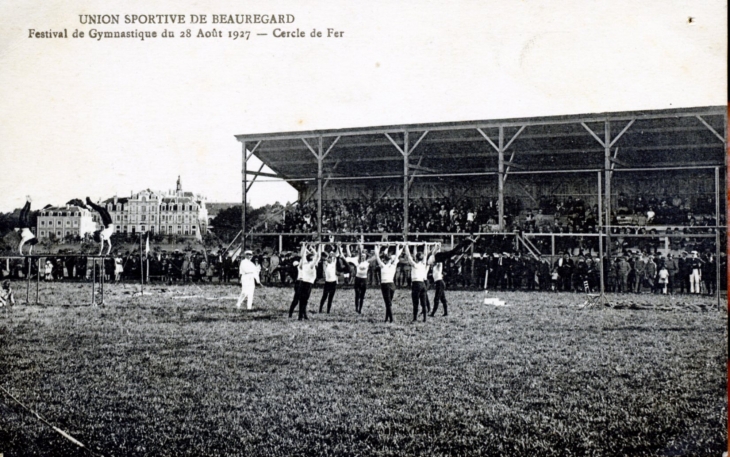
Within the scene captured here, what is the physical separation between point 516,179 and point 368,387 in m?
15.9

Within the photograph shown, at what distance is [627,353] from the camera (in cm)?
705

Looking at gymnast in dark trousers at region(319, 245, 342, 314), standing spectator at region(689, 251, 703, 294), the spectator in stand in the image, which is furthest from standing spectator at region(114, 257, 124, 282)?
standing spectator at region(689, 251, 703, 294)

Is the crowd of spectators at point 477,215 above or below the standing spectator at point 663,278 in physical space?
above

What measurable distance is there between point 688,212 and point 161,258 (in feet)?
50.9

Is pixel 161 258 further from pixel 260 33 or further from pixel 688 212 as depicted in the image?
pixel 688 212

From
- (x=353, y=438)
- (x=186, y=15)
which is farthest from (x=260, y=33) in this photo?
(x=353, y=438)

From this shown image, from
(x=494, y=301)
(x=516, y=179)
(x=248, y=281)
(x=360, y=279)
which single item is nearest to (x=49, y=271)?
(x=248, y=281)

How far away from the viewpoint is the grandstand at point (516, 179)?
1460 centimetres

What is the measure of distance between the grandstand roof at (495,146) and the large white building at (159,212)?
229 cm

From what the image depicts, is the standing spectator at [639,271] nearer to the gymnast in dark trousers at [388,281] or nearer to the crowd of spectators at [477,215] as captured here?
the crowd of spectators at [477,215]

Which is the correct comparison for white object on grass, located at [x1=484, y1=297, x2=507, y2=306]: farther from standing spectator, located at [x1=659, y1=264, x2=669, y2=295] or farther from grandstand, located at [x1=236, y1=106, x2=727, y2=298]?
standing spectator, located at [x1=659, y1=264, x2=669, y2=295]

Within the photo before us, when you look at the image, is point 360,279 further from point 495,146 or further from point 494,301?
point 495,146

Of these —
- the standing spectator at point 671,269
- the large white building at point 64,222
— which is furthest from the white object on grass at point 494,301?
the large white building at point 64,222

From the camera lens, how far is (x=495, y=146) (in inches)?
597
